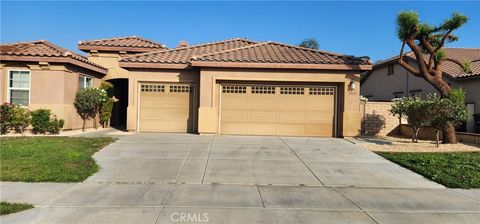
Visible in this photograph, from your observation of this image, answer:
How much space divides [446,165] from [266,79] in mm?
7332

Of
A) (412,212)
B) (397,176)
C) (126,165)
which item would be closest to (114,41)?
(126,165)

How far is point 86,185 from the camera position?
7.27 m

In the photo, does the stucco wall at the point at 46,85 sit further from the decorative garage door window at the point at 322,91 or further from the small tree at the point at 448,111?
the small tree at the point at 448,111

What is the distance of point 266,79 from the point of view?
1497 cm

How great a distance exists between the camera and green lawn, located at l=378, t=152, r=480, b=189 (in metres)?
8.31

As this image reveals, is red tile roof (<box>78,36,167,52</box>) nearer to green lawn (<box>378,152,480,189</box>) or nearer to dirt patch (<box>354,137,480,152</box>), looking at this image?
Result: dirt patch (<box>354,137,480,152</box>)

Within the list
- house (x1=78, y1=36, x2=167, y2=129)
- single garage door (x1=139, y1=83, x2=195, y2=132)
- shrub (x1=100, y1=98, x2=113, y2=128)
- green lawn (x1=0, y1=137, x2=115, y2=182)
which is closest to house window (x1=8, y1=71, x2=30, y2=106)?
green lawn (x1=0, y1=137, x2=115, y2=182)

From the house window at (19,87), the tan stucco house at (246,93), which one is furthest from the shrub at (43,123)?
the tan stucco house at (246,93)

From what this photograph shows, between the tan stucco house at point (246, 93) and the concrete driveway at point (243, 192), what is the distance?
12.7ft

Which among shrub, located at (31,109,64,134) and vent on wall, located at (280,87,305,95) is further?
vent on wall, located at (280,87,305,95)

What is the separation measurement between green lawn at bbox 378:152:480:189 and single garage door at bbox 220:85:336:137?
4168 millimetres

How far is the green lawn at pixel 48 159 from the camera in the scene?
7.72 metres

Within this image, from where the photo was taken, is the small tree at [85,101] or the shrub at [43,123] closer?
the shrub at [43,123]

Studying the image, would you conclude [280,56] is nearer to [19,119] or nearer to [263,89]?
[263,89]
